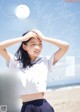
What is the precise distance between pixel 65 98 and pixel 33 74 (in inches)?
10.6

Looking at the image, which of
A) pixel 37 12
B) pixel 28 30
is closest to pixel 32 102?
pixel 28 30

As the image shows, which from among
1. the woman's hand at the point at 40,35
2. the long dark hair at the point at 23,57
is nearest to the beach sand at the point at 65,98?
the long dark hair at the point at 23,57

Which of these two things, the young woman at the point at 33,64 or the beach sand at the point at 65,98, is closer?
the young woman at the point at 33,64

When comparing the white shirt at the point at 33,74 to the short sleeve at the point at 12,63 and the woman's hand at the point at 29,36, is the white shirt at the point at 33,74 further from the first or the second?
the woman's hand at the point at 29,36

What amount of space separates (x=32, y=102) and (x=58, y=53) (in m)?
0.30

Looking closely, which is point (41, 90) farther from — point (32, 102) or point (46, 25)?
point (46, 25)

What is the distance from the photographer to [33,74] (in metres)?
1.46

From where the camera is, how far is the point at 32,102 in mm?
1426

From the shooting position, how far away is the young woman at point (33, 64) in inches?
56.1

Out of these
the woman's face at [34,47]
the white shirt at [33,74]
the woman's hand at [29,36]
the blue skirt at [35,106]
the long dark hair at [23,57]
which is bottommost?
the blue skirt at [35,106]

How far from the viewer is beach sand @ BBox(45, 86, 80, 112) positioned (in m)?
1.53

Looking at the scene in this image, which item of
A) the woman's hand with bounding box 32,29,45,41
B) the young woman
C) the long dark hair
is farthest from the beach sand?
the woman's hand with bounding box 32,29,45,41

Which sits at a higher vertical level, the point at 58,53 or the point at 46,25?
the point at 46,25

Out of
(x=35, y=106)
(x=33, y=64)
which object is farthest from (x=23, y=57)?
(x=35, y=106)
